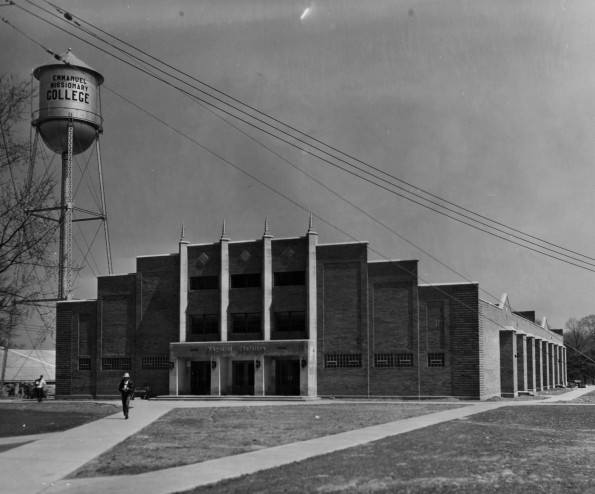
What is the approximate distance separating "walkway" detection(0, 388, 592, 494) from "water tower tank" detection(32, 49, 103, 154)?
107ft

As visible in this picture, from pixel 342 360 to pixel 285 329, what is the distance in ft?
14.9

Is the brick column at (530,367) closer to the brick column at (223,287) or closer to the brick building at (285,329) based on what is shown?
the brick building at (285,329)

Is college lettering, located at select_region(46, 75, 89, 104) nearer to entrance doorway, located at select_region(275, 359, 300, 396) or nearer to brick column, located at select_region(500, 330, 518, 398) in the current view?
entrance doorway, located at select_region(275, 359, 300, 396)

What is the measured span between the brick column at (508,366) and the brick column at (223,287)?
19531mm

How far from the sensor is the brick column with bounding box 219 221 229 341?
51719mm

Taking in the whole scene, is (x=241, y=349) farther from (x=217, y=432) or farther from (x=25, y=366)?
(x=25, y=366)

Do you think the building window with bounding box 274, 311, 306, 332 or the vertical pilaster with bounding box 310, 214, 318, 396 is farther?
the building window with bounding box 274, 311, 306, 332

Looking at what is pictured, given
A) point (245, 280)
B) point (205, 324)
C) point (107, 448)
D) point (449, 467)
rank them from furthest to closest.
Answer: point (205, 324) < point (245, 280) < point (107, 448) < point (449, 467)

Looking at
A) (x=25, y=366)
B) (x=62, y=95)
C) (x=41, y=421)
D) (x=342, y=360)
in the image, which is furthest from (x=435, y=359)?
(x=25, y=366)

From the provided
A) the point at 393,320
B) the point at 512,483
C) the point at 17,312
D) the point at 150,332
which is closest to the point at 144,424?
the point at 17,312

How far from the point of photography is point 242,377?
51.1m

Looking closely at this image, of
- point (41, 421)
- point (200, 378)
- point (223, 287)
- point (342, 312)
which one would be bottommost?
point (41, 421)

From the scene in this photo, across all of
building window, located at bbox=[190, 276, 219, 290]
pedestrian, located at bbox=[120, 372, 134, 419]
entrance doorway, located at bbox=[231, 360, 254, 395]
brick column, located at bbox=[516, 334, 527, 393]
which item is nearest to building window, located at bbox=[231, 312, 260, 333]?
entrance doorway, located at bbox=[231, 360, 254, 395]

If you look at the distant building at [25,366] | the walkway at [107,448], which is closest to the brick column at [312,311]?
the walkway at [107,448]
